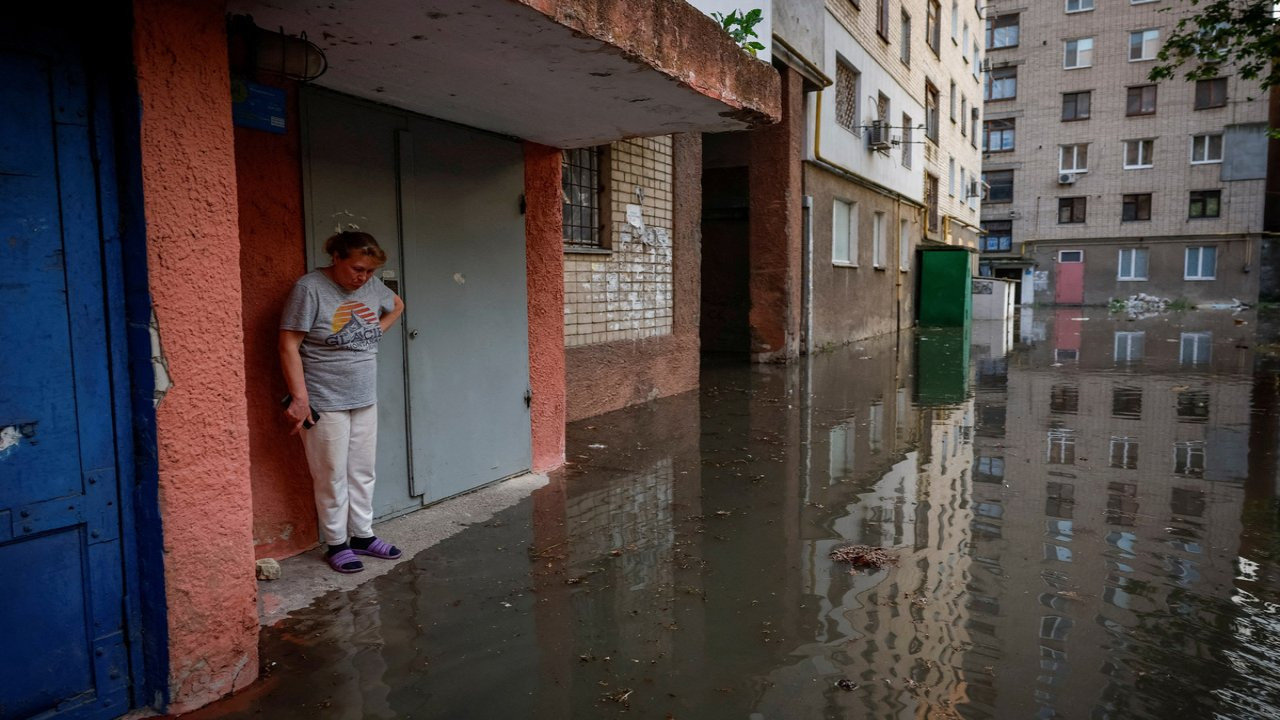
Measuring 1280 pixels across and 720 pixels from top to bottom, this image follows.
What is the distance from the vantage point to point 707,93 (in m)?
4.22

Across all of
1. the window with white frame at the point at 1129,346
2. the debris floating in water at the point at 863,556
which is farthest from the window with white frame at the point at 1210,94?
the debris floating in water at the point at 863,556

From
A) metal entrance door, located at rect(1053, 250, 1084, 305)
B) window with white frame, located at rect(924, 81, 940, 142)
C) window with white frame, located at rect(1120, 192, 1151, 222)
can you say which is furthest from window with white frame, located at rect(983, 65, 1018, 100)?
window with white frame, located at rect(924, 81, 940, 142)

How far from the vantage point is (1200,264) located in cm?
3472

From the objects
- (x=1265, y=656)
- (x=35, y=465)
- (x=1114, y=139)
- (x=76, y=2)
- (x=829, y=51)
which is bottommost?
(x=1265, y=656)

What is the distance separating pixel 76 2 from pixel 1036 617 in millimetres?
4140

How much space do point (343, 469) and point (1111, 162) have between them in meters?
41.1

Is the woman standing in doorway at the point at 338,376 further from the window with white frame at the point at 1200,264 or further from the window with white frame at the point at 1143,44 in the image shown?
the window with white frame at the point at 1143,44

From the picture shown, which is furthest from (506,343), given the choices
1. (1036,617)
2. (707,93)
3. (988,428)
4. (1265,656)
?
(988,428)

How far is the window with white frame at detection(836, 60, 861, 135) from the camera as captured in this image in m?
14.6

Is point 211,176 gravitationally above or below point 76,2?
below

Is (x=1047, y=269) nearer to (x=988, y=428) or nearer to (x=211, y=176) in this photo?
(x=988, y=428)

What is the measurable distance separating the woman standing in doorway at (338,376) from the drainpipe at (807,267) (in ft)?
32.9

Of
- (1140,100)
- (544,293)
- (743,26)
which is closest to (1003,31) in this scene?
(1140,100)

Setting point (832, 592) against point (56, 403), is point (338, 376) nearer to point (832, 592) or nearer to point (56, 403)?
point (56, 403)
